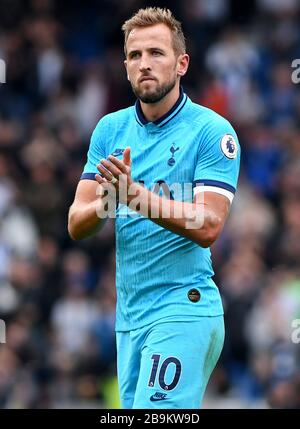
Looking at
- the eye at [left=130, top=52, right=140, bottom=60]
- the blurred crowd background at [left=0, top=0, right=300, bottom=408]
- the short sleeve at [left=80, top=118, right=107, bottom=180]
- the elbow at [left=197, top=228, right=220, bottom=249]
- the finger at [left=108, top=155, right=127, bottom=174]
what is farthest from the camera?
the blurred crowd background at [left=0, top=0, right=300, bottom=408]

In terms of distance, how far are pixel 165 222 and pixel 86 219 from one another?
54cm

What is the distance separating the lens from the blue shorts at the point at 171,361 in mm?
6004

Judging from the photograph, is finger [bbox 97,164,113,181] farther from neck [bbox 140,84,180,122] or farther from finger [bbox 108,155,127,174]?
neck [bbox 140,84,180,122]

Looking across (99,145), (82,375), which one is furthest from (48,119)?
(99,145)

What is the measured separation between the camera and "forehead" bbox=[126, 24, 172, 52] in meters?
6.29

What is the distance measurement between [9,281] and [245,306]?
2597 mm

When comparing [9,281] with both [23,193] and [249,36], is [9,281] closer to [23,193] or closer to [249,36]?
[23,193]

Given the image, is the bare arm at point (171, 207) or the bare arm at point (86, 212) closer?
the bare arm at point (171, 207)

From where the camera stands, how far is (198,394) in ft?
20.1

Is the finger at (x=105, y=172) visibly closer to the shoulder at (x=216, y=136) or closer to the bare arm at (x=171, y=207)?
the bare arm at (x=171, y=207)

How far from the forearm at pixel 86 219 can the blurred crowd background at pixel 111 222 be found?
4.29 metres

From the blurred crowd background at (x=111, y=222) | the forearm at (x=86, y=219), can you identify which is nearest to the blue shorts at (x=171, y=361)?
the forearm at (x=86, y=219)

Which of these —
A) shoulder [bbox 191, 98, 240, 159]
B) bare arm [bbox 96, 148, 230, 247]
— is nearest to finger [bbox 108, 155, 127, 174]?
bare arm [bbox 96, 148, 230, 247]

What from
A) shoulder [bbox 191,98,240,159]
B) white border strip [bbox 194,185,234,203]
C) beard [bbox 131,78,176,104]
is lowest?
white border strip [bbox 194,185,234,203]
